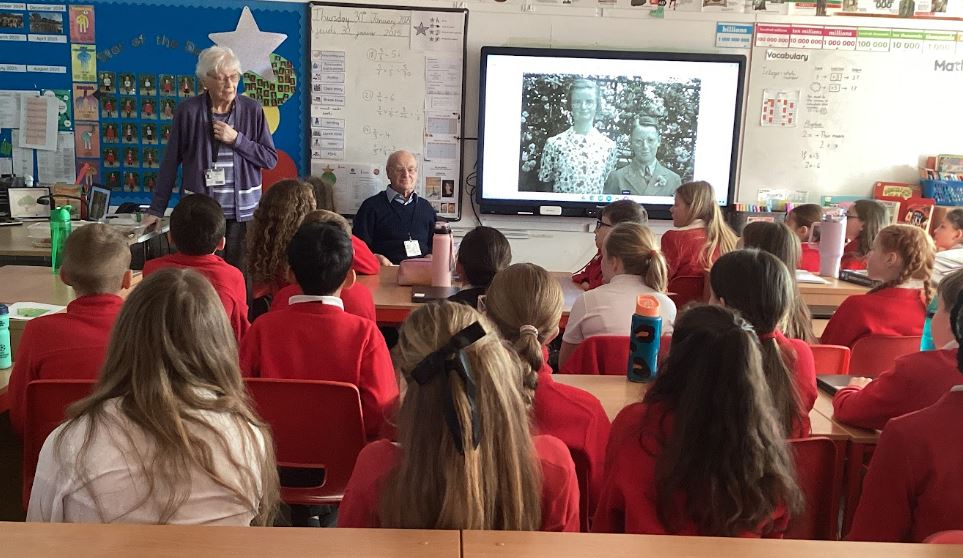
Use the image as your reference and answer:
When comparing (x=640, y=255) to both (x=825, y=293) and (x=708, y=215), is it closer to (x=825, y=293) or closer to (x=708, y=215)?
(x=708, y=215)

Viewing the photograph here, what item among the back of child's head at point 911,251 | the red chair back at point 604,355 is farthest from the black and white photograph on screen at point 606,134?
the red chair back at point 604,355

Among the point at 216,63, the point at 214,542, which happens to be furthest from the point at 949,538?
the point at 216,63

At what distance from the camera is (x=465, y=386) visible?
4.23ft

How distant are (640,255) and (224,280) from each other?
149cm

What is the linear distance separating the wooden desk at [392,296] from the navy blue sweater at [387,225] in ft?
3.07

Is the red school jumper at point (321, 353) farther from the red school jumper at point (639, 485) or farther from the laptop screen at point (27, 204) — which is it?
the laptop screen at point (27, 204)

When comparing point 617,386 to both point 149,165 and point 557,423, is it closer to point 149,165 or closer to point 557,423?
point 557,423

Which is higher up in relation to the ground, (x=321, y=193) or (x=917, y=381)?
(x=321, y=193)

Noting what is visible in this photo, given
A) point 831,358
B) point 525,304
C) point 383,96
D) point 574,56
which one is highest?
point 574,56

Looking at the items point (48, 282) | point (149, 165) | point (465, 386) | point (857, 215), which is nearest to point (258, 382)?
point (465, 386)

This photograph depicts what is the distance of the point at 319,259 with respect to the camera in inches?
93.8

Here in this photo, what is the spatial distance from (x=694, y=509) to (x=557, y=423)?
18.9 inches

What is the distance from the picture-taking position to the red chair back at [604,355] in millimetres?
2629

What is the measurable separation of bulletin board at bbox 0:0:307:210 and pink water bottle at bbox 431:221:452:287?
2.34 metres
